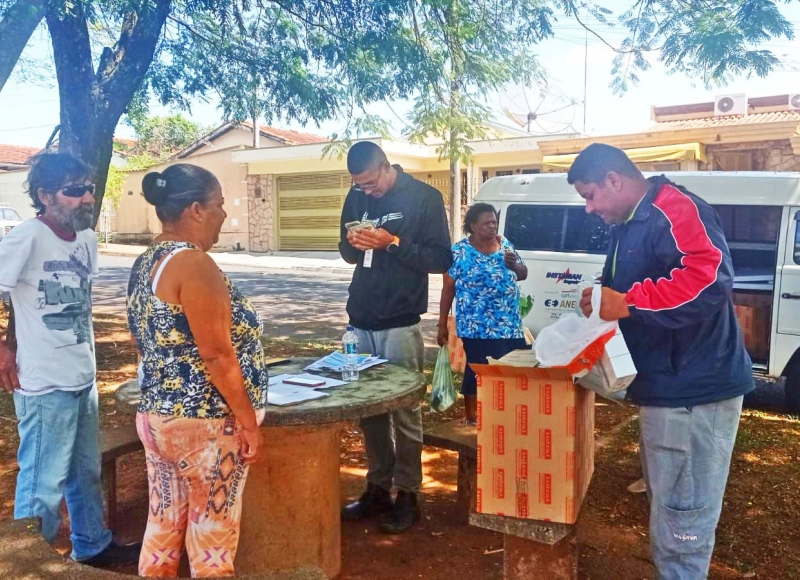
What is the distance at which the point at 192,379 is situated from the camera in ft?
7.00

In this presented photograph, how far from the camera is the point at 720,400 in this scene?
7.71 feet

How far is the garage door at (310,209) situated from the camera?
23.3 meters

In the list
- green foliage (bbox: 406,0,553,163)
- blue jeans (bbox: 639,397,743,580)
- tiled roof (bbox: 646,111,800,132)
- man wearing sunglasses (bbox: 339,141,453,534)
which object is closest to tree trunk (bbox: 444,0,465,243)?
green foliage (bbox: 406,0,553,163)

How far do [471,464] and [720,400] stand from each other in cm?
157

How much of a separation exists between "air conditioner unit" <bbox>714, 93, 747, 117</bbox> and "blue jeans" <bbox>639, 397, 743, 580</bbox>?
1890 cm

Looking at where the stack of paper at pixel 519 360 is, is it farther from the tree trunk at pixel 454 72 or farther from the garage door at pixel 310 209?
the garage door at pixel 310 209

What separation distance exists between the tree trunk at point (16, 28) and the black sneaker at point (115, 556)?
3.64 metres

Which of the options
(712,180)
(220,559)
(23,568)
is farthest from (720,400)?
(712,180)

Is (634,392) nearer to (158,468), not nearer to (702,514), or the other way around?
(702,514)

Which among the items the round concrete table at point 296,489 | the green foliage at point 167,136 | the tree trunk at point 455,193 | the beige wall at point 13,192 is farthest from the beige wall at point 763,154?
the green foliage at point 167,136

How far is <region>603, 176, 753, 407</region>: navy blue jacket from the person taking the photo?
224 cm

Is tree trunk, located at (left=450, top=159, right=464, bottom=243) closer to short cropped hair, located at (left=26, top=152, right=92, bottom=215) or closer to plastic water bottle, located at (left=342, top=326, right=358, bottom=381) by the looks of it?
plastic water bottle, located at (left=342, top=326, right=358, bottom=381)

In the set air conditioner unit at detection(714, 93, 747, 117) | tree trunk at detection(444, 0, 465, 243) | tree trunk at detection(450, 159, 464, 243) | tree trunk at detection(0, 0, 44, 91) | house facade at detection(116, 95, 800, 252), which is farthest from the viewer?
air conditioner unit at detection(714, 93, 747, 117)

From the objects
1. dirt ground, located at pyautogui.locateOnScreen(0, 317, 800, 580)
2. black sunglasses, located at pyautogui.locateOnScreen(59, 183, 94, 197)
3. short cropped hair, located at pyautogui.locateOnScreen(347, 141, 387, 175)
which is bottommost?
dirt ground, located at pyautogui.locateOnScreen(0, 317, 800, 580)
